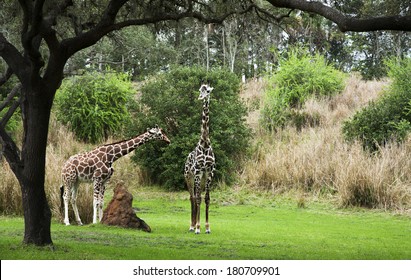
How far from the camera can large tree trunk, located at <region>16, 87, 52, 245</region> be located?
9.05 m

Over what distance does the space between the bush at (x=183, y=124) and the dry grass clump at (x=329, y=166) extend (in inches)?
32.0

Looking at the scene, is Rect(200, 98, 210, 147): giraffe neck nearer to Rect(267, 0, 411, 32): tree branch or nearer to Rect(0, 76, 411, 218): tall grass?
Rect(0, 76, 411, 218): tall grass

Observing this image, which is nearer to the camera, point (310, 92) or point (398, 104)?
point (398, 104)

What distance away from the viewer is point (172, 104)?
786 inches

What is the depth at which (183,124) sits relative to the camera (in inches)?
782

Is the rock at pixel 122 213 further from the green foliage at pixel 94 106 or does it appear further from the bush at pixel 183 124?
the green foliage at pixel 94 106

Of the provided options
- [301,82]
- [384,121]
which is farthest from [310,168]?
[301,82]

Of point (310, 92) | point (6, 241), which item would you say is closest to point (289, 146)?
point (310, 92)

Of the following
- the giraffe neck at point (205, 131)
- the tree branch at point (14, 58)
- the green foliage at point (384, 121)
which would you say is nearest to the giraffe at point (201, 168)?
the giraffe neck at point (205, 131)

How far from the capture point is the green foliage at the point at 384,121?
19156 millimetres

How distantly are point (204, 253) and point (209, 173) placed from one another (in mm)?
2850

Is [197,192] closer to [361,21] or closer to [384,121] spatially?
[361,21]

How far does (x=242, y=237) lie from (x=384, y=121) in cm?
1000

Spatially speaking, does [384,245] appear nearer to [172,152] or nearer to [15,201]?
[15,201]
